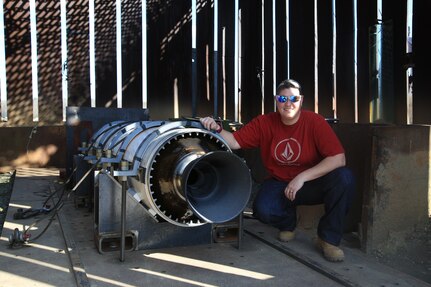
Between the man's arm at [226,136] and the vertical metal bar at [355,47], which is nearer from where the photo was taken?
the man's arm at [226,136]

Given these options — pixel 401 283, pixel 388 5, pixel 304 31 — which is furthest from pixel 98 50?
pixel 401 283

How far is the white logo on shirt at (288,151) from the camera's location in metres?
2.49

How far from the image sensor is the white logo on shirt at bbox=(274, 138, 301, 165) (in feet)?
8.16

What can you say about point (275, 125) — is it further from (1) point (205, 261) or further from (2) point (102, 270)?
(2) point (102, 270)

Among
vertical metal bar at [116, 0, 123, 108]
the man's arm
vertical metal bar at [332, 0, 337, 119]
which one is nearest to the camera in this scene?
the man's arm

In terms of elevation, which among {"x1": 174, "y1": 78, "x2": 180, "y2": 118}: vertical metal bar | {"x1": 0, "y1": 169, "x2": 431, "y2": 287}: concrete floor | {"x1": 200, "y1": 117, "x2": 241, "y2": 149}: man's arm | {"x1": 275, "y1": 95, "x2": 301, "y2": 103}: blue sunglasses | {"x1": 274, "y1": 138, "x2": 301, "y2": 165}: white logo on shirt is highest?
{"x1": 174, "y1": 78, "x2": 180, "y2": 118}: vertical metal bar

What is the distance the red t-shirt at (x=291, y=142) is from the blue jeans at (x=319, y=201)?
3.9 inches

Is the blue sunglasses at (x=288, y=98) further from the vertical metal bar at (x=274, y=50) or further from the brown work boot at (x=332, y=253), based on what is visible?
the vertical metal bar at (x=274, y=50)

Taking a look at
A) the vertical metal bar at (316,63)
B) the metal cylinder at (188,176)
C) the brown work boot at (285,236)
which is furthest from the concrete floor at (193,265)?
the vertical metal bar at (316,63)

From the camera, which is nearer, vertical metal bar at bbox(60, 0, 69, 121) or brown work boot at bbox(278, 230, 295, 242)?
brown work boot at bbox(278, 230, 295, 242)

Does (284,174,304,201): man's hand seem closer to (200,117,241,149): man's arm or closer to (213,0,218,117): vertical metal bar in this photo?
(200,117,241,149): man's arm

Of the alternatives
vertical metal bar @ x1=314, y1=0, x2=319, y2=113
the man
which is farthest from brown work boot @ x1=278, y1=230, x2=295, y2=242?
vertical metal bar @ x1=314, y1=0, x2=319, y2=113

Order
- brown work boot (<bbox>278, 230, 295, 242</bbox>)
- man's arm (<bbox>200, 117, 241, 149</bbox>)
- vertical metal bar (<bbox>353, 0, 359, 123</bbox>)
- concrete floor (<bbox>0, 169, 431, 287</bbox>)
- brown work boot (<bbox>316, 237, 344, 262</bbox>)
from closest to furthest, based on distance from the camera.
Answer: concrete floor (<bbox>0, 169, 431, 287</bbox>), brown work boot (<bbox>316, 237, 344, 262</bbox>), man's arm (<bbox>200, 117, 241, 149</bbox>), brown work boot (<bbox>278, 230, 295, 242</bbox>), vertical metal bar (<bbox>353, 0, 359, 123</bbox>)

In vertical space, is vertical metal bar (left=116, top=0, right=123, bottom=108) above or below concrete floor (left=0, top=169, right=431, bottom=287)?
above
